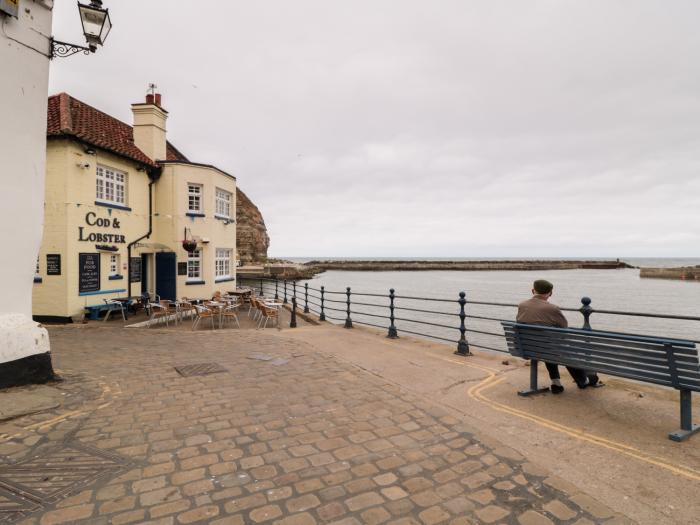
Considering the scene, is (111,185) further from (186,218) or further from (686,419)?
(686,419)

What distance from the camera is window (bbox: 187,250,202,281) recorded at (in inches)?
678

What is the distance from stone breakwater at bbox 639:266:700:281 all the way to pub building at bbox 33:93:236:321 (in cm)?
8257

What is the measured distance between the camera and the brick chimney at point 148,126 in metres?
17.3

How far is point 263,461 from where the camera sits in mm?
3537

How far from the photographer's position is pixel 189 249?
16.6 meters

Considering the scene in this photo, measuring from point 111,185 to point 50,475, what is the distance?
14.0 meters

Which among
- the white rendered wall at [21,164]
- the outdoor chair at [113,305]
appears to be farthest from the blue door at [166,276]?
the white rendered wall at [21,164]

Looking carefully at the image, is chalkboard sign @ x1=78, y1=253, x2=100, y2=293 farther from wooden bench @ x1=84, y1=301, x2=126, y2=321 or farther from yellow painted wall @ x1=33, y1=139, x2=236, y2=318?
wooden bench @ x1=84, y1=301, x2=126, y2=321

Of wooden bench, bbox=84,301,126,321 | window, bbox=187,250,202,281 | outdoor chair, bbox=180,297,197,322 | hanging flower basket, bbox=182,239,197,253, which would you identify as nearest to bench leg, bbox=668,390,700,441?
outdoor chair, bbox=180,297,197,322

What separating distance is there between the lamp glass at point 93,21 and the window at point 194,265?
11.6 metres

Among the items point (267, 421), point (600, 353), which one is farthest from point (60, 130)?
point (600, 353)

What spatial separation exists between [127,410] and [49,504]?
1.95 meters

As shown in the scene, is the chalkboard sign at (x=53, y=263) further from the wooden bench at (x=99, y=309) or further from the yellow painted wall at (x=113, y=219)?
the wooden bench at (x=99, y=309)

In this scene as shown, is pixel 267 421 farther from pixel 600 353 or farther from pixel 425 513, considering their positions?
pixel 600 353
